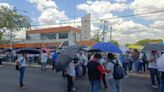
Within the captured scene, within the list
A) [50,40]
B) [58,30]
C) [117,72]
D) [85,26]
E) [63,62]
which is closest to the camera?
[117,72]

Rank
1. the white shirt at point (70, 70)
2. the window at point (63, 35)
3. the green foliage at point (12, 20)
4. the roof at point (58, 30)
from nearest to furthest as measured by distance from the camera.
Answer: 1. the white shirt at point (70, 70)
2. the green foliage at point (12, 20)
3. the roof at point (58, 30)
4. the window at point (63, 35)

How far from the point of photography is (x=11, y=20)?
56312 mm

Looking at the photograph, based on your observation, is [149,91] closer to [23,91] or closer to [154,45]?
[154,45]

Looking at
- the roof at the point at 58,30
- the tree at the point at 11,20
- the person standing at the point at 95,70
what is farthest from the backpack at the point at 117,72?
the roof at the point at 58,30

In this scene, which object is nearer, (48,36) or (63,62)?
(63,62)

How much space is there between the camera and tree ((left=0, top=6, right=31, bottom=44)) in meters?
56.0

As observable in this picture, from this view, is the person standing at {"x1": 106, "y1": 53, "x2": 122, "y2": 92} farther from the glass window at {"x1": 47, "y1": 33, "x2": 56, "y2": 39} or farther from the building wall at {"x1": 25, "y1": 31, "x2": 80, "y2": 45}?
the glass window at {"x1": 47, "y1": 33, "x2": 56, "y2": 39}

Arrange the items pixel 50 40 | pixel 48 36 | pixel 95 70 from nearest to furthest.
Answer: pixel 95 70 → pixel 50 40 → pixel 48 36

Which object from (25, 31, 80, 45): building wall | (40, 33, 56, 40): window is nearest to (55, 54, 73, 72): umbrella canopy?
(25, 31, 80, 45): building wall

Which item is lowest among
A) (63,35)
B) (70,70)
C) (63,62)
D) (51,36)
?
(70,70)

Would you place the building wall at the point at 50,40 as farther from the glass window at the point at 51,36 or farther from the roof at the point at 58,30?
the glass window at the point at 51,36

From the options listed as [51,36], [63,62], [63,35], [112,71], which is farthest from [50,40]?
[112,71]

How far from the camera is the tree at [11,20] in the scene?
56.0 m

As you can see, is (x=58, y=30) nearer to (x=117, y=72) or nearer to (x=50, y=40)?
(x=50, y=40)
